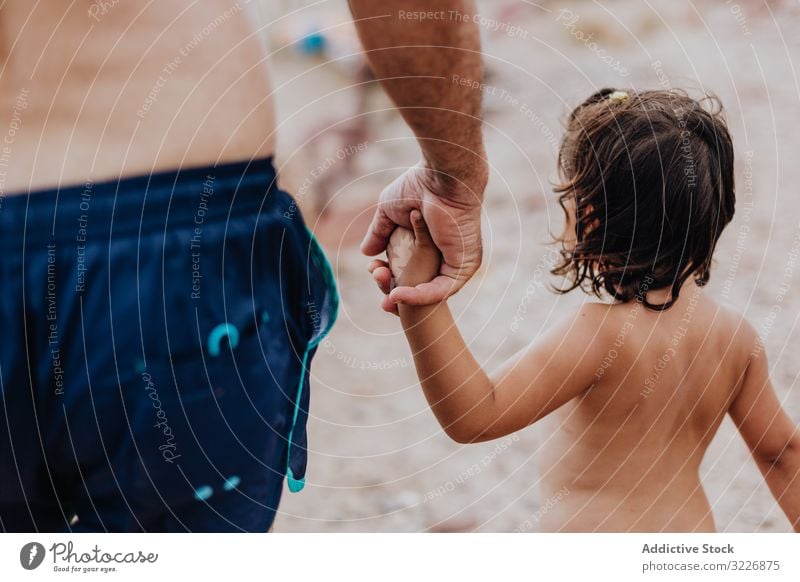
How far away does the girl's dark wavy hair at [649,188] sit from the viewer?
754mm

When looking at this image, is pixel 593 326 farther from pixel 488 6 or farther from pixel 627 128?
pixel 488 6

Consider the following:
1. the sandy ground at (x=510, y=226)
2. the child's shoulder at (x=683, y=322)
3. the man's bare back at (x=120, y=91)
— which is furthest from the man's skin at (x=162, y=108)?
the sandy ground at (x=510, y=226)

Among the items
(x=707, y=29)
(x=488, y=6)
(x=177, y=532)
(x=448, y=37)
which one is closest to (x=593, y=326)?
(x=448, y=37)

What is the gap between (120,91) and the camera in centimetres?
68

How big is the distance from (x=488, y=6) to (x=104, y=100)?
0.66 m

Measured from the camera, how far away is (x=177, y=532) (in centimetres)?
76

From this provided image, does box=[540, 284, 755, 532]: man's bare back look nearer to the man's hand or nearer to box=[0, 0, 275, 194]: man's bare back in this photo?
the man's hand

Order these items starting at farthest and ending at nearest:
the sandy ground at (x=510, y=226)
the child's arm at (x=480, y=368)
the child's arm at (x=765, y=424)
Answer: the sandy ground at (x=510, y=226) → the child's arm at (x=765, y=424) → the child's arm at (x=480, y=368)

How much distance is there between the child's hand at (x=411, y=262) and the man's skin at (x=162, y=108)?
1 cm

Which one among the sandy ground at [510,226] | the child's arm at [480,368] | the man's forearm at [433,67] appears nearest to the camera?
the man's forearm at [433,67]

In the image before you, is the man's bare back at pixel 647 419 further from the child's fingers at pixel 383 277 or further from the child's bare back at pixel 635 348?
the child's fingers at pixel 383 277
